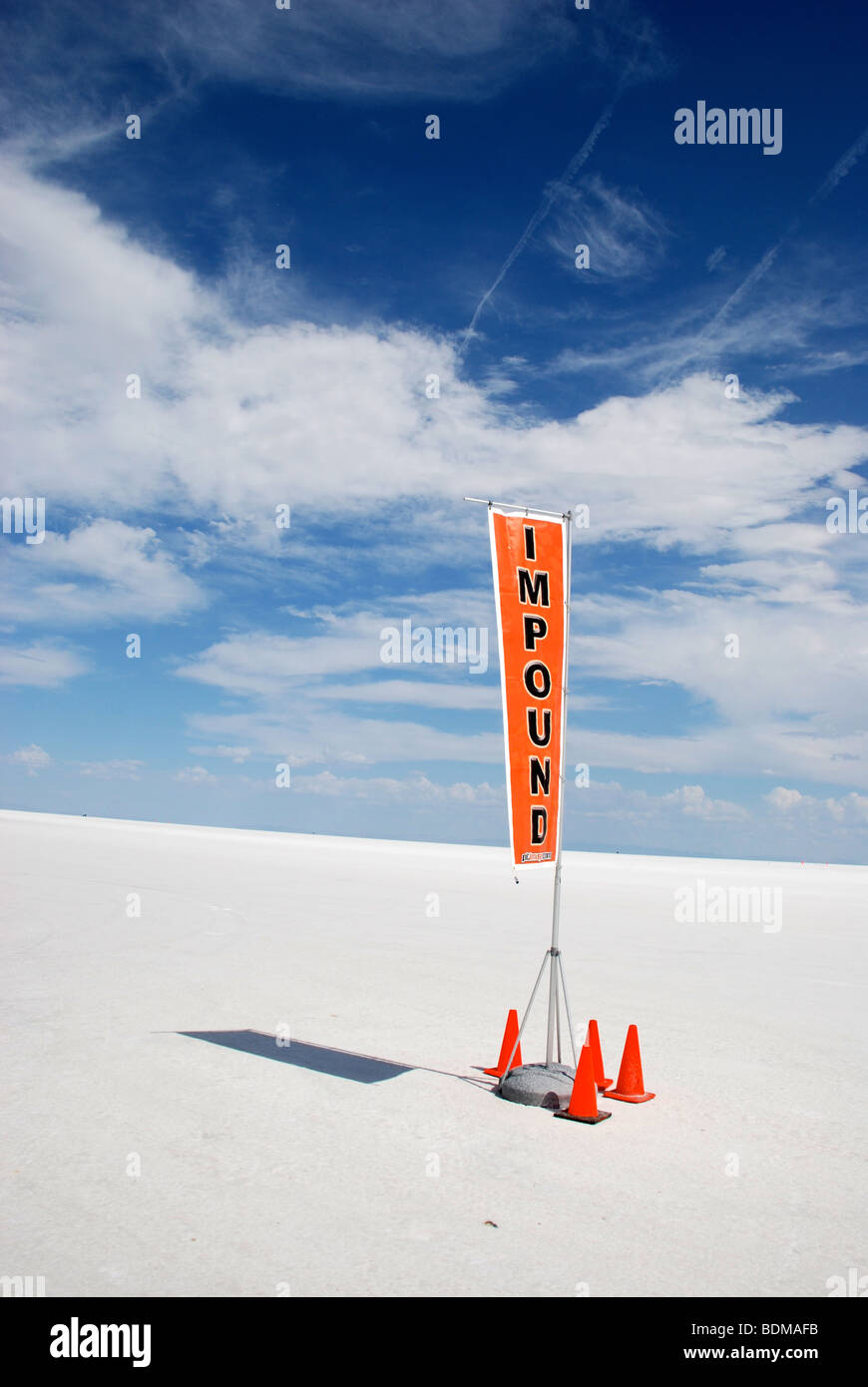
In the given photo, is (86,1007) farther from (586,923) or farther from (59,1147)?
(586,923)

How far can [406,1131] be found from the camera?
256 inches

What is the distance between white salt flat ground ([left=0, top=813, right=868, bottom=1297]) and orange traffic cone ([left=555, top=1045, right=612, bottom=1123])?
169mm

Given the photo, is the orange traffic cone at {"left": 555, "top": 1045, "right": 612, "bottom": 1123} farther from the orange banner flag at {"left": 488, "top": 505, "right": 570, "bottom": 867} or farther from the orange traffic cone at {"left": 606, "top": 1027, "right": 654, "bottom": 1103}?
the orange banner flag at {"left": 488, "top": 505, "right": 570, "bottom": 867}

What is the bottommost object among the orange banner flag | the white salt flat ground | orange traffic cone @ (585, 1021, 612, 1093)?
the white salt flat ground

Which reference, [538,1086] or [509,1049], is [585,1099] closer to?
[538,1086]

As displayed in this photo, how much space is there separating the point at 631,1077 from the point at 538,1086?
82cm

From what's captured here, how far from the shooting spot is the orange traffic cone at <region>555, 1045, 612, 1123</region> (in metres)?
6.88

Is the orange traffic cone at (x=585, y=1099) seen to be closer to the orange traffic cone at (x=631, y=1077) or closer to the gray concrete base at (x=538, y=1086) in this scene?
the gray concrete base at (x=538, y=1086)

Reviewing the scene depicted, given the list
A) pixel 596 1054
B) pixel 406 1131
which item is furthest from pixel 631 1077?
pixel 406 1131

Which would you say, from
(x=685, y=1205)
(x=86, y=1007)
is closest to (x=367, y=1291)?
(x=685, y=1205)

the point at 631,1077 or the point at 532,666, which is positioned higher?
the point at 532,666

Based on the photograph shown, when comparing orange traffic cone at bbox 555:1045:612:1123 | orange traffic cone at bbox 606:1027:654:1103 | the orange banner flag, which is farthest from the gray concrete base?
the orange banner flag

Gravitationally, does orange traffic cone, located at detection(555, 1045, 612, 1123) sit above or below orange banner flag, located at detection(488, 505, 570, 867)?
below

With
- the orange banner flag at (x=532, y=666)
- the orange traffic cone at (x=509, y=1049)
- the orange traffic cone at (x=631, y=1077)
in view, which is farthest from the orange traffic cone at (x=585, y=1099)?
the orange banner flag at (x=532, y=666)
